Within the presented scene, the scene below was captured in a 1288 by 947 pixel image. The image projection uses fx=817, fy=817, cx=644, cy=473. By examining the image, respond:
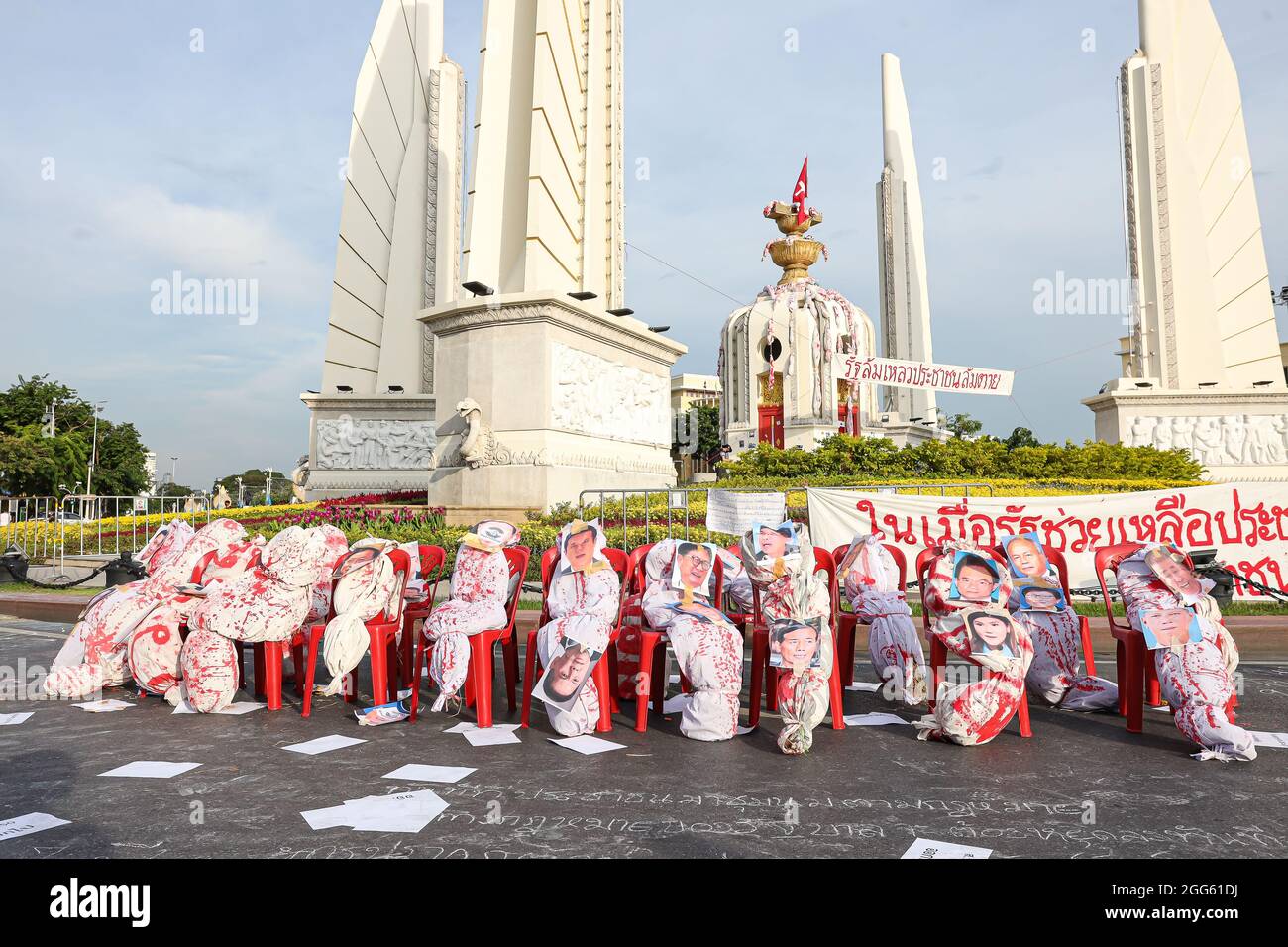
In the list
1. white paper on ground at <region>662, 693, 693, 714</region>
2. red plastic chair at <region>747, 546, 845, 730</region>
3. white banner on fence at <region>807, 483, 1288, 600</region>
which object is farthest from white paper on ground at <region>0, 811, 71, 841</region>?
white banner on fence at <region>807, 483, 1288, 600</region>

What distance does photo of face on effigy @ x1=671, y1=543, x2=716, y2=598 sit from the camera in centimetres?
500

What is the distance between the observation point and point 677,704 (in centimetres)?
512

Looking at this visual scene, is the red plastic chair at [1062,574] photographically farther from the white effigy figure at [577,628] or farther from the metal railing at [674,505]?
the metal railing at [674,505]

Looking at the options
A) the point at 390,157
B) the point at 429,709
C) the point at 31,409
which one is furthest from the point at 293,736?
the point at 31,409

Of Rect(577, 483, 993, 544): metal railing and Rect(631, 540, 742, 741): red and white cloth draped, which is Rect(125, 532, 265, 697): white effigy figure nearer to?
Rect(631, 540, 742, 741): red and white cloth draped

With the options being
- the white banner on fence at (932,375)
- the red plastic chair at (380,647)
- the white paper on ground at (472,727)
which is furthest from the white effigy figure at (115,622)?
the white banner on fence at (932,375)

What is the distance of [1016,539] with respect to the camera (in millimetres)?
5184

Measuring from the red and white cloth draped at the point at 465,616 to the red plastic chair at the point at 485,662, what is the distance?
0.05 meters

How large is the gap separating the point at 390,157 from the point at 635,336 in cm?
1397

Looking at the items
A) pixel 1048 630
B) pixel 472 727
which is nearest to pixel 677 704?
pixel 472 727

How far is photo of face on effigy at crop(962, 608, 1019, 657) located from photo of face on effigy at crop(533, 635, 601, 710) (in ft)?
6.90

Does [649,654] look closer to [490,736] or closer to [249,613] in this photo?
[490,736]

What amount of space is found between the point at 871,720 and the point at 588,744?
A: 182 centimetres
